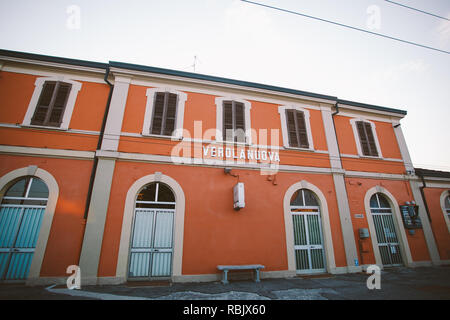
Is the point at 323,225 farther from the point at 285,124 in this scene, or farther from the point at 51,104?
the point at 51,104

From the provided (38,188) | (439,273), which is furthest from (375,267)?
(38,188)

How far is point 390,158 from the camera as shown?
9.25 m

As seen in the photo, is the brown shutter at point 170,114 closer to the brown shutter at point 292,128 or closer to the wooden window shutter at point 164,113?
the wooden window shutter at point 164,113

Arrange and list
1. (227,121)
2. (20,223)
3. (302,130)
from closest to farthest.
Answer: (20,223), (227,121), (302,130)

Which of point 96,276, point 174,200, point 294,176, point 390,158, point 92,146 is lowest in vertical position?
point 96,276

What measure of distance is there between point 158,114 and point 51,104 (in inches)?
135

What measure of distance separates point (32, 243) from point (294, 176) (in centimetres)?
834

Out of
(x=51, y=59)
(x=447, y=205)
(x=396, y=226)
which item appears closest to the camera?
(x=51, y=59)

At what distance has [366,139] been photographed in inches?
364

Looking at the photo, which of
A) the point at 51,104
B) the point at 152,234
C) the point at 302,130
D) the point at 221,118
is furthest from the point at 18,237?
the point at 302,130

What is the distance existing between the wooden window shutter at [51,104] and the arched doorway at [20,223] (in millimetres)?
1902

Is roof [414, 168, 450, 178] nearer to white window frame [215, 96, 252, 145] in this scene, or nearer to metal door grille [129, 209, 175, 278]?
white window frame [215, 96, 252, 145]

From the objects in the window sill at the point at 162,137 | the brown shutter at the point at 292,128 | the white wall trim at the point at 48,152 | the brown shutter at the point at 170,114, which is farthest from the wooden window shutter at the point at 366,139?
→ the white wall trim at the point at 48,152
